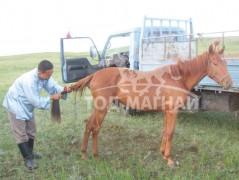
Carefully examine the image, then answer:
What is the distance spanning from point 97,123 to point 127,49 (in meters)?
3.81

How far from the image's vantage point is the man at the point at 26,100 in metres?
4.13

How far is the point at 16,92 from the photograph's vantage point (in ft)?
13.9

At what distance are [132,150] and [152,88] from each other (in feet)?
3.64

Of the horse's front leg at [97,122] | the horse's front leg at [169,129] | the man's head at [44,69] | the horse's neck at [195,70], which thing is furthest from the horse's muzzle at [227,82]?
the man's head at [44,69]

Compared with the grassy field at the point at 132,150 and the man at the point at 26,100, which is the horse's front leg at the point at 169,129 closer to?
the grassy field at the point at 132,150

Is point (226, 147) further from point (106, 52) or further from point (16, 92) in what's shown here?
point (106, 52)

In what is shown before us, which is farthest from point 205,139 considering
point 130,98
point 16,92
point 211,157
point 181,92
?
point 16,92

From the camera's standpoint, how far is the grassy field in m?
4.05

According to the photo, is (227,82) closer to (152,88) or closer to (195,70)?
(195,70)

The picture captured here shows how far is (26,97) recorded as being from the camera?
13.7 feet

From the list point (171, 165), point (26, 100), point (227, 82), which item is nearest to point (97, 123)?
point (26, 100)

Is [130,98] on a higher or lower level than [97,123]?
higher

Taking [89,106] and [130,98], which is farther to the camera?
[89,106]

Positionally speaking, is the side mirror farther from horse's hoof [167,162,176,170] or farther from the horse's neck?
horse's hoof [167,162,176,170]
